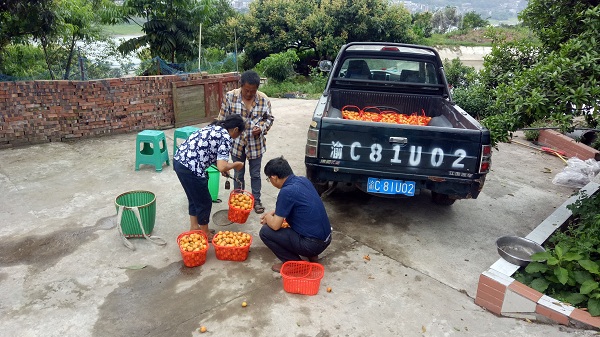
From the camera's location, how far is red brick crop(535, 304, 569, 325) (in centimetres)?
343

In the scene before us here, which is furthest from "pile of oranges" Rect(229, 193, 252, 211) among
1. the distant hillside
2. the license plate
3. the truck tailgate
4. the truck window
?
the distant hillside

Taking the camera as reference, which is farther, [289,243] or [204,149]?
[204,149]

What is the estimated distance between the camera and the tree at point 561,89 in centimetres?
375

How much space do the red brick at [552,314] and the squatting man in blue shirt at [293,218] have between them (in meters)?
1.86

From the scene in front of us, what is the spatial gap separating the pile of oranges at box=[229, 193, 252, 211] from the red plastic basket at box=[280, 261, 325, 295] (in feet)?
3.25

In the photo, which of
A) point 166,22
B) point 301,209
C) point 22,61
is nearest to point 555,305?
point 301,209

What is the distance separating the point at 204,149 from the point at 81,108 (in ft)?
16.8

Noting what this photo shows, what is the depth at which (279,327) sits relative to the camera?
11.1 ft

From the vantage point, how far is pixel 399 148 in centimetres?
461

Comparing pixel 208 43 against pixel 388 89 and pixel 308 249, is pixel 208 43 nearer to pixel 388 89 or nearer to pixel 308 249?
pixel 388 89

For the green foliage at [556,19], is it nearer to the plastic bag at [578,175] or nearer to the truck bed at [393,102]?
the truck bed at [393,102]

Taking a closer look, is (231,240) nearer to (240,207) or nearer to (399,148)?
(240,207)

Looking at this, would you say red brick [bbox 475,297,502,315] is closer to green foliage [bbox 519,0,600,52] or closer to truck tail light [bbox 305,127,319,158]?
truck tail light [bbox 305,127,319,158]

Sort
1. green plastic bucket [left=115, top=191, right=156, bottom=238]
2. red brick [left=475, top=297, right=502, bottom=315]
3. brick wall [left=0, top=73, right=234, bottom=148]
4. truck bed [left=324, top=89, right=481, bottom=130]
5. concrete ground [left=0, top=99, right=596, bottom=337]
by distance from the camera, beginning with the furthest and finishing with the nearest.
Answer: brick wall [left=0, top=73, right=234, bottom=148] → truck bed [left=324, top=89, right=481, bottom=130] → green plastic bucket [left=115, top=191, right=156, bottom=238] → red brick [left=475, top=297, right=502, bottom=315] → concrete ground [left=0, top=99, right=596, bottom=337]
